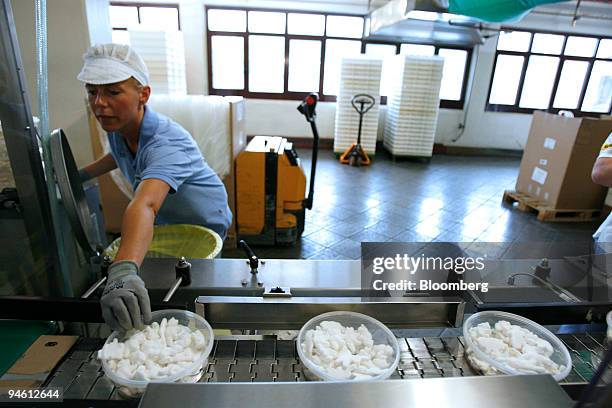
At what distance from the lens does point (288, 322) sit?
847 millimetres

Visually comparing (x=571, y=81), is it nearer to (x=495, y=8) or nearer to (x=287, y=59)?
(x=287, y=59)

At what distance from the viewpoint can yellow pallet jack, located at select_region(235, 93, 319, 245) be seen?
312 cm

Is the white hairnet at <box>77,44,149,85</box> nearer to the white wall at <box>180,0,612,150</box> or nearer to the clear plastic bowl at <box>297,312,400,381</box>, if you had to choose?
the clear plastic bowl at <box>297,312,400,381</box>

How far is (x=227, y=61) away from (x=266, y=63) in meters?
0.78

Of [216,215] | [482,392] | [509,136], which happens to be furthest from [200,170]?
[509,136]

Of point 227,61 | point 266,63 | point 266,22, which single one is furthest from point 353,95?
point 227,61

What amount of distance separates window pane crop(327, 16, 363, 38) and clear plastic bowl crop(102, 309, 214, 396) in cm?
716

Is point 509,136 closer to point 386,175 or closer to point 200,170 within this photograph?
point 386,175

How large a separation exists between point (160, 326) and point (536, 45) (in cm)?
886

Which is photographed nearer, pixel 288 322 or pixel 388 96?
pixel 288 322

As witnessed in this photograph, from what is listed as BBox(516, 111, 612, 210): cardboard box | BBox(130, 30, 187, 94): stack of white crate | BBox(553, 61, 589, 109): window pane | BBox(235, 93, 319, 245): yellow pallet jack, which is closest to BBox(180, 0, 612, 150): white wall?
BBox(553, 61, 589, 109): window pane

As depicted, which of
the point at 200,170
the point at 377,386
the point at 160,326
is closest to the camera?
the point at 377,386

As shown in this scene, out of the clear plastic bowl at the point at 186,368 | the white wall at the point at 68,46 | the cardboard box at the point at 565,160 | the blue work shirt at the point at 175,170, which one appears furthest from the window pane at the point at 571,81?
the clear plastic bowl at the point at 186,368

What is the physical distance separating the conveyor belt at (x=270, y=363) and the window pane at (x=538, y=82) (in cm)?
816
